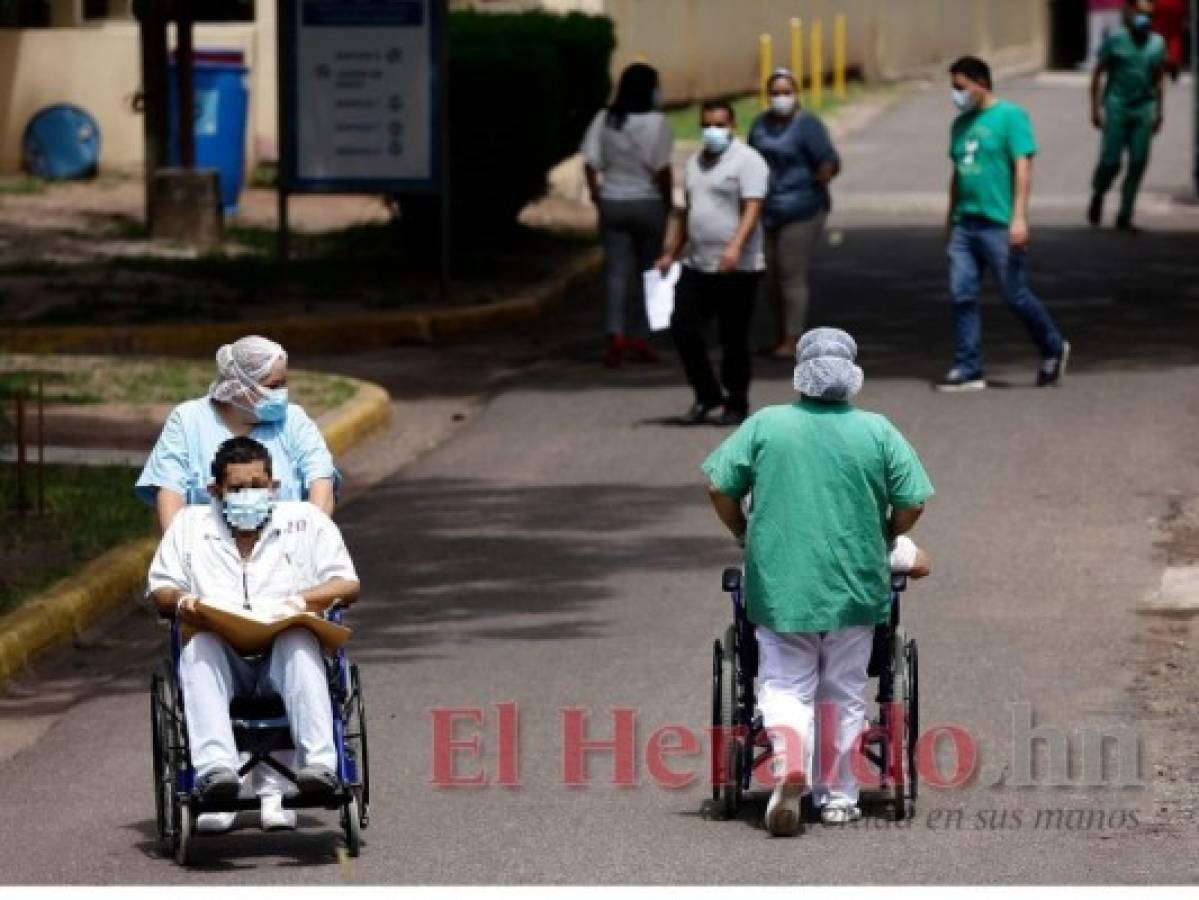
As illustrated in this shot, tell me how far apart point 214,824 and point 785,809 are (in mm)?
1495

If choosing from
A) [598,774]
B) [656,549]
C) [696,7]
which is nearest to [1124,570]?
[656,549]

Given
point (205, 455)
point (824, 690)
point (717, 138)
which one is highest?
point (717, 138)

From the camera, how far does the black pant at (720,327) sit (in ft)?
54.5

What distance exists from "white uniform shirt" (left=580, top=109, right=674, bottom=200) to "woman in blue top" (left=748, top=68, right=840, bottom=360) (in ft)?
2.59

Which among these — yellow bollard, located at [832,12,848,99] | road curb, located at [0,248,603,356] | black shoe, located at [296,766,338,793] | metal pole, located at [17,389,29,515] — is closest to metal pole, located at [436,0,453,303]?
road curb, located at [0,248,603,356]

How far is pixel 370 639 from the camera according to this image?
11758mm

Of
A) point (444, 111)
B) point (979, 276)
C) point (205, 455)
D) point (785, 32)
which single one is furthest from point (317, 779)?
point (785, 32)

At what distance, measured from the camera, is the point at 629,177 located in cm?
1888

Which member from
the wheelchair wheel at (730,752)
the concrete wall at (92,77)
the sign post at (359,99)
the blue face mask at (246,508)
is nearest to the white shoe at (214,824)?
the blue face mask at (246,508)

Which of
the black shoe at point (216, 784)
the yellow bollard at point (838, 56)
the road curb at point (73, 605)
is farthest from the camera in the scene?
the yellow bollard at point (838, 56)

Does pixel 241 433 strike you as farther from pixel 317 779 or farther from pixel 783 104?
pixel 783 104

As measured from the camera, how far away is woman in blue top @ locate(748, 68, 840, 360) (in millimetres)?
19297

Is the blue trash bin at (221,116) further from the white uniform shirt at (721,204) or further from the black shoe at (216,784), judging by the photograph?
the black shoe at (216,784)

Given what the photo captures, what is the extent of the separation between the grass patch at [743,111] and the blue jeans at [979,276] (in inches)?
631
